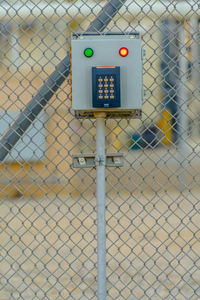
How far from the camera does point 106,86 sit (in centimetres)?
206

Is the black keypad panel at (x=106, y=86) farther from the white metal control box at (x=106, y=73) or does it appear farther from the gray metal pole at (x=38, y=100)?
the gray metal pole at (x=38, y=100)

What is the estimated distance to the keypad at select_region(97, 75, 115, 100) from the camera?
2.05 m

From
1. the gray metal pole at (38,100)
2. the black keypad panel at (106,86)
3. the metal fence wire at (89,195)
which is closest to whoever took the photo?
the black keypad panel at (106,86)

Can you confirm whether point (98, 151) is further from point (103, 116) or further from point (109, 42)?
point (109, 42)

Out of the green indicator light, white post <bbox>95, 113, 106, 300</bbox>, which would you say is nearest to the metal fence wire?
white post <bbox>95, 113, 106, 300</bbox>

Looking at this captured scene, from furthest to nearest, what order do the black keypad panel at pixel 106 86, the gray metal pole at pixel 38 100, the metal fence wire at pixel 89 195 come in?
the metal fence wire at pixel 89 195 < the gray metal pole at pixel 38 100 < the black keypad panel at pixel 106 86

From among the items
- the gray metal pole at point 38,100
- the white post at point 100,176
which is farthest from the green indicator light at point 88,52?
the gray metal pole at point 38,100

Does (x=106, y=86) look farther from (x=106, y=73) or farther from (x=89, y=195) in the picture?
(x=89, y=195)

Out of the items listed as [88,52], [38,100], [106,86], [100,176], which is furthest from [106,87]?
[38,100]

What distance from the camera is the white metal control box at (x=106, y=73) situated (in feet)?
6.75

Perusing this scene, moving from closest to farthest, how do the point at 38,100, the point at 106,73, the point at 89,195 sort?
the point at 106,73 → the point at 38,100 → the point at 89,195

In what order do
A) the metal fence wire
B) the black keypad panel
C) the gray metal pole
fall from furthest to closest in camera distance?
the metal fence wire < the gray metal pole < the black keypad panel

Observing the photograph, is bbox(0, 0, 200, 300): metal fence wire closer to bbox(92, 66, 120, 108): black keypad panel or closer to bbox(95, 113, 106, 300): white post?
bbox(95, 113, 106, 300): white post

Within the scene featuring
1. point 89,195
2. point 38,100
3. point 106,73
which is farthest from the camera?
point 89,195
